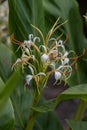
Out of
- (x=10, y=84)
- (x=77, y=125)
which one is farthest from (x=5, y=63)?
(x=10, y=84)

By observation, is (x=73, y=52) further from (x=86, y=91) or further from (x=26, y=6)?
(x=86, y=91)

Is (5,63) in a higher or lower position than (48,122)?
higher

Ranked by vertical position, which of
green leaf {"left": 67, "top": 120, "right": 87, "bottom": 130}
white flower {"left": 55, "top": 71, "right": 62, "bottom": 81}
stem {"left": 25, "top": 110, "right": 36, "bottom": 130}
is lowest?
green leaf {"left": 67, "top": 120, "right": 87, "bottom": 130}

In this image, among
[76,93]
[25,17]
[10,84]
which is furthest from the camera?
[25,17]

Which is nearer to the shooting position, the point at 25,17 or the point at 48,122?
the point at 25,17

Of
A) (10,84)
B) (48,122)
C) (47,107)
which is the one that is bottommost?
(48,122)

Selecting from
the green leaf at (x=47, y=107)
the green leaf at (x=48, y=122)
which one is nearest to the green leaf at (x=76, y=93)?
the green leaf at (x=47, y=107)

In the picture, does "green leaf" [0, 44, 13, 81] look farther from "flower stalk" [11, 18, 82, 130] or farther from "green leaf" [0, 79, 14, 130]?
"green leaf" [0, 79, 14, 130]

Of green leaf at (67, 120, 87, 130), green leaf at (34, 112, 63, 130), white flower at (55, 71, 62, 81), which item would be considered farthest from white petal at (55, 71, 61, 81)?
green leaf at (34, 112, 63, 130)

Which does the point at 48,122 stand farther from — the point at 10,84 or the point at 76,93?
the point at 10,84

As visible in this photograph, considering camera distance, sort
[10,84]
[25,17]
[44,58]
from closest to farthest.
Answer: [10,84] < [44,58] < [25,17]

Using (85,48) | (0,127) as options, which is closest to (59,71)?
(0,127)

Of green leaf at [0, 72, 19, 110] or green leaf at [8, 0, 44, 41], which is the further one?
green leaf at [8, 0, 44, 41]
